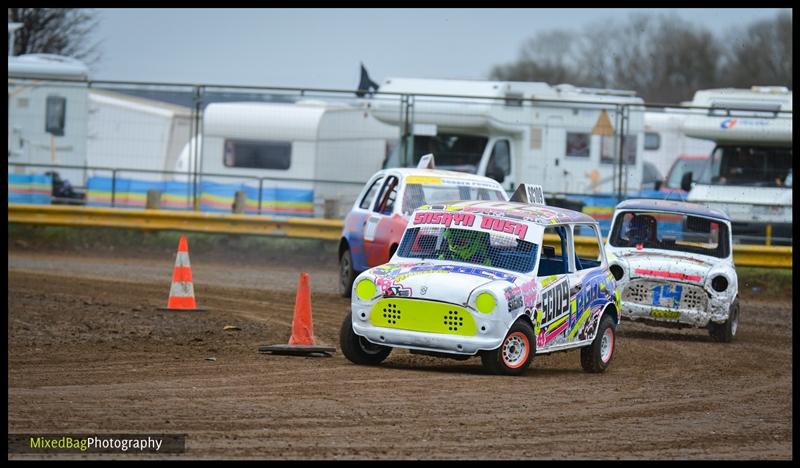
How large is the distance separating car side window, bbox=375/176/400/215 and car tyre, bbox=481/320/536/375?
5.96 meters

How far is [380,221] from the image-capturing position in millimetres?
17000

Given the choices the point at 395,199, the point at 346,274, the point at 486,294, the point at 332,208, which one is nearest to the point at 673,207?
the point at 395,199

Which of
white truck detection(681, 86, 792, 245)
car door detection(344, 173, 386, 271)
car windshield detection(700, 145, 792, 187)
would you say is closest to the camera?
car door detection(344, 173, 386, 271)

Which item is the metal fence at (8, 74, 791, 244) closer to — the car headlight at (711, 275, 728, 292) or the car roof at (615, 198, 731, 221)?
the car roof at (615, 198, 731, 221)

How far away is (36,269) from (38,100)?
8368 mm

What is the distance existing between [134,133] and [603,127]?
32.3 ft

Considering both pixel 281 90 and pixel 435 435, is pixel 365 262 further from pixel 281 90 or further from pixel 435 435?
pixel 435 435

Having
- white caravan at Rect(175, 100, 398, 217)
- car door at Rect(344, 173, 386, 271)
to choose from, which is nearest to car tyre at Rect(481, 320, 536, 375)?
car door at Rect(344, 173, 386, 271)

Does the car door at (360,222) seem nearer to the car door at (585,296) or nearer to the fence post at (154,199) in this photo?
the car door at (585,296)

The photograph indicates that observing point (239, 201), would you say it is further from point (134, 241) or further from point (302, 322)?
point (302, 322)

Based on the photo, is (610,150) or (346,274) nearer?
(346,274)

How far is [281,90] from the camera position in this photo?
22891mm

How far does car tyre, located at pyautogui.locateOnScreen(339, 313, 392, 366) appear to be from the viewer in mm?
11633

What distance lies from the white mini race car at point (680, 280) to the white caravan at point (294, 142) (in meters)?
9.60
